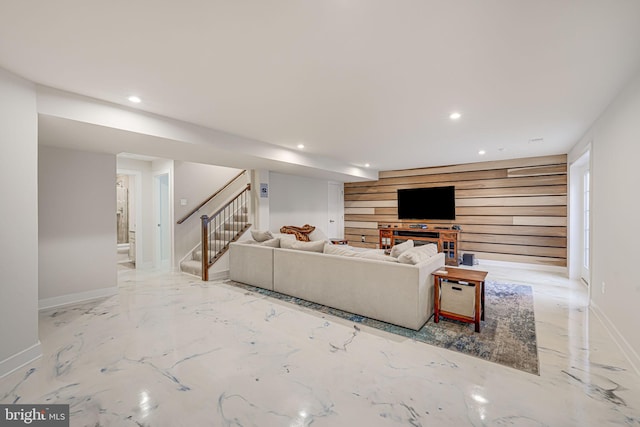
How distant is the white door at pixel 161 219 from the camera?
20.5 ft

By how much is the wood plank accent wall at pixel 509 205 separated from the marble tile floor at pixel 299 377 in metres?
2.94

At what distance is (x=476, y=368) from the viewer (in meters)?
2.22

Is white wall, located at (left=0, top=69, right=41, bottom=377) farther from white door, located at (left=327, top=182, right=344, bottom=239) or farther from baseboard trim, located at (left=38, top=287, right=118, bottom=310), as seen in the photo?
white door, located at (left=327, top=182, right=344, bottom=239)

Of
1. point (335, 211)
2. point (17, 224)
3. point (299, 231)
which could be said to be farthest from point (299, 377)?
point (335, 211)

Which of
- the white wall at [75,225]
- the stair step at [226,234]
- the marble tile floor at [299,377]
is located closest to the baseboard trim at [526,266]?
the marble tile floor at [299,377]

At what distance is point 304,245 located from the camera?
3967 mm

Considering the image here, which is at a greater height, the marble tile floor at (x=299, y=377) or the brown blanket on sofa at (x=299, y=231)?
the brown blanket on sofa at (x=299, y=231)

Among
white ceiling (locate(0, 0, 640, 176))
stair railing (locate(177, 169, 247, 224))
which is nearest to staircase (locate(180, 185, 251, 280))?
stair railing (locate(177, 169, 247, 224))

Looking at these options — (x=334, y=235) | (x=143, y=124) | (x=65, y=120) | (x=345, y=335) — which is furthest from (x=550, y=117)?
(x=334, y=235)

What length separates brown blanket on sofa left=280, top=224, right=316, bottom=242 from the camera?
6570mm

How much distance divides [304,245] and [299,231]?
273 cm

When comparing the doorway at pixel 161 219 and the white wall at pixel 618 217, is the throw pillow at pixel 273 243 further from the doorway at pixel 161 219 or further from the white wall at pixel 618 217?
the white wall at pixel 618 217

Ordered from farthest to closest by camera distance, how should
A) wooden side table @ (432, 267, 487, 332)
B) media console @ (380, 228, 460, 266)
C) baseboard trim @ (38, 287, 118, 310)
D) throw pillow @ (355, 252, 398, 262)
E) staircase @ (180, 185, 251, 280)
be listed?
media console @ (380, 228, 460, 266) → staircase @ (180, 185, 251, 280) → baseboard trim @ (38, 287, 118, 310) → throw pillow @ (355, 252, 398, 262) → wooden side table @ (432, 267, 487, 332)

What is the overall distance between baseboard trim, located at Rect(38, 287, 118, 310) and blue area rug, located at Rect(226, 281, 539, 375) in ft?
8.47
